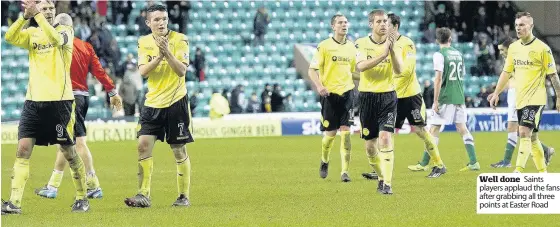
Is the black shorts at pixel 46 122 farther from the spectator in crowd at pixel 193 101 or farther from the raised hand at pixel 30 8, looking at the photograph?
the spectator in crowd at pixel 193 101

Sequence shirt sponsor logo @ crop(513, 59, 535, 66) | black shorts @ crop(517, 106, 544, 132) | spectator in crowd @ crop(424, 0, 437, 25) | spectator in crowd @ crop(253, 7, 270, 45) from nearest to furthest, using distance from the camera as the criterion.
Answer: black shorts @ crop(517, 106, 544, 132) < shirt sponsor logo @ crop(513, 59, 535, 66) < spectator in crowd @ crop(253, 7, 270, 45) < spectator in crowd @ crop(424, 0, 437, 25)

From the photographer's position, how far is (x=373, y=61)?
542 inches

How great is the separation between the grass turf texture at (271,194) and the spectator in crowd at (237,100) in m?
9.89

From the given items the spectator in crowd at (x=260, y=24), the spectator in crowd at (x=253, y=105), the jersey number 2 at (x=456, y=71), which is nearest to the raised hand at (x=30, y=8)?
the jersey number 2 at (x=456, y=71)

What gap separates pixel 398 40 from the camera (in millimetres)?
15641

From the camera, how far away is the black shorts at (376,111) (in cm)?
1449

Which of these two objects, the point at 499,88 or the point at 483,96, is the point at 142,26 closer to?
the point at 483,96

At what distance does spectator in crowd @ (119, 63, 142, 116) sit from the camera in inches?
1287

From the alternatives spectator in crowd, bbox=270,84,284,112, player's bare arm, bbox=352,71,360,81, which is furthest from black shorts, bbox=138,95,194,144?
spectator in crowd, bbox=270,84,284,112

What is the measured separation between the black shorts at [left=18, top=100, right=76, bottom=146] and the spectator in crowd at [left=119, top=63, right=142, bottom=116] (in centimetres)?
2053

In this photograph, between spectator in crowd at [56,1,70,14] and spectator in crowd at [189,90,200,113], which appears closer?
spectator in crowd at [56,1,70,14]

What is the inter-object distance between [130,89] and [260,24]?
714cm

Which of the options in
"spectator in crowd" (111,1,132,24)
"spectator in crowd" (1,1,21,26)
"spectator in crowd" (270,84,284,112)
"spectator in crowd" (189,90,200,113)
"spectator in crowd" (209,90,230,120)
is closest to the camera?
"spectator in crowd" (209,90,230,120)

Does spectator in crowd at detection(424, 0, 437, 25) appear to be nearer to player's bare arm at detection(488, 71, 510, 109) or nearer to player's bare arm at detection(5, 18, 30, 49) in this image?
player's bare arm at detection(488, 71, 510, 109)
